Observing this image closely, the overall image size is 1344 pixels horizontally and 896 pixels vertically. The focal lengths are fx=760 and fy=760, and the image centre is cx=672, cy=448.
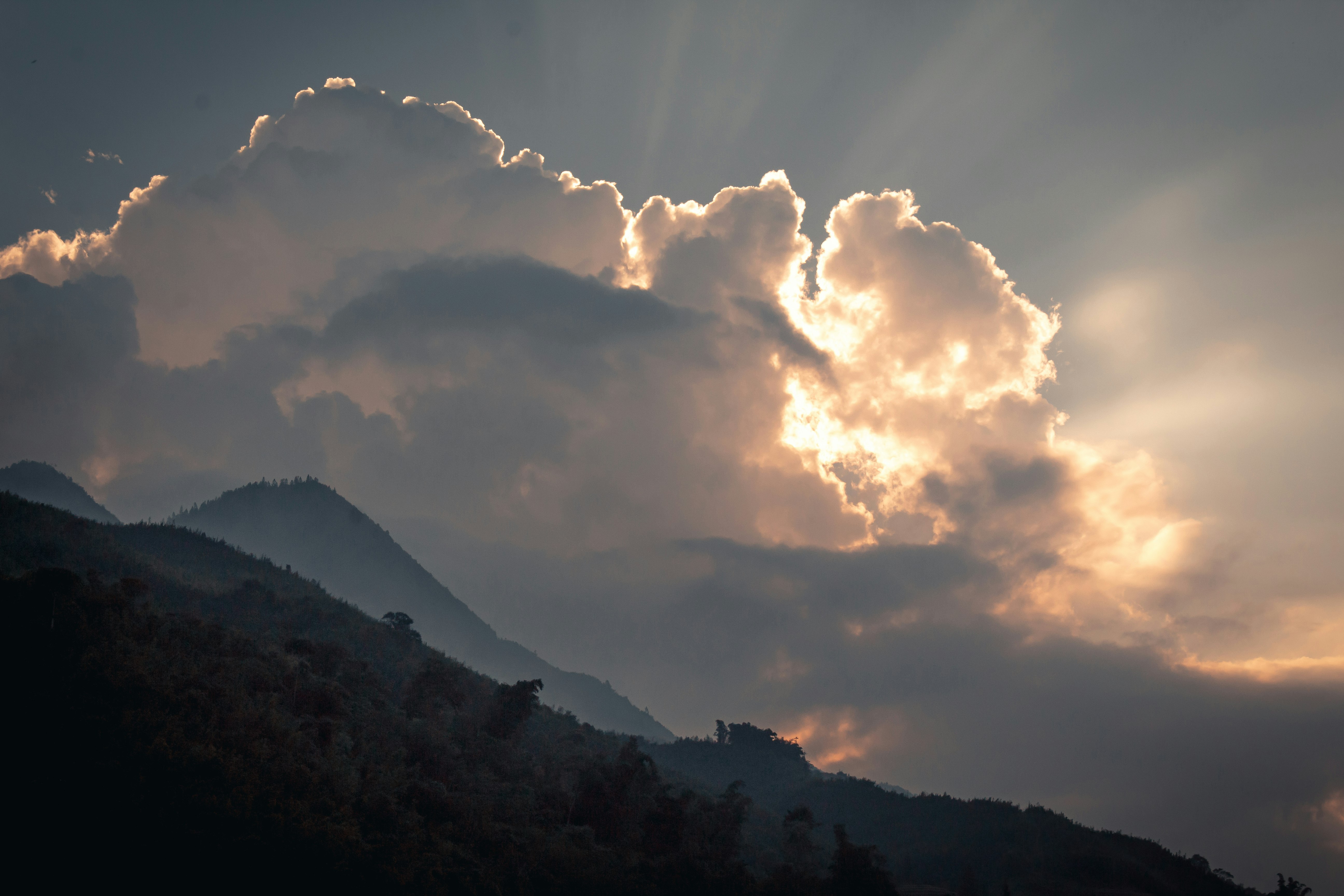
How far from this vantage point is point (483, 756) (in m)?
79.9

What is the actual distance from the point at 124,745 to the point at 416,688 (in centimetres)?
6301

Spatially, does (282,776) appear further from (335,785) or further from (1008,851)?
(1008,851)

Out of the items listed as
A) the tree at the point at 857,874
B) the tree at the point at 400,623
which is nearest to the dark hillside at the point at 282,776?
the tree at the point at 857,874

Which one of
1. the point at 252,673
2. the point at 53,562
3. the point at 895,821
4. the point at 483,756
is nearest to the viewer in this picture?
the point at 252,673

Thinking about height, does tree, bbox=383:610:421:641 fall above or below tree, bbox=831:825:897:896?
above

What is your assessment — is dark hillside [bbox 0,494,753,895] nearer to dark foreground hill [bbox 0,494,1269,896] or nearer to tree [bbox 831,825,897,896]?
dark foreground hill [bbox 0,494,1269,896]

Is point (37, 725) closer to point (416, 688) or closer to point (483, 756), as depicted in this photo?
point (483, 756)

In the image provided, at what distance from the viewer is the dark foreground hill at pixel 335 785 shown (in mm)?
31094

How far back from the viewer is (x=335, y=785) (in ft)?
141

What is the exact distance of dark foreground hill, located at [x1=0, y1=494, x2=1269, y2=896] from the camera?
102 ft

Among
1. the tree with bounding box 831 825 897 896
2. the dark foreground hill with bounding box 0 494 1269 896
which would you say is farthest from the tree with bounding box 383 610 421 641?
the tree with bounding box 831 825 897 896

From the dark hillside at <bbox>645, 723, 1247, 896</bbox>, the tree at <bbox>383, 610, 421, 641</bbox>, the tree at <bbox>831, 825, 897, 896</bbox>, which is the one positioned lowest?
the tree at <bbox>831, 825, 897, 896</bbox>

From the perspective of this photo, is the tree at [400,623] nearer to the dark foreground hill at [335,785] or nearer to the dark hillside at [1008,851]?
the dark foreground hill at [335,785]

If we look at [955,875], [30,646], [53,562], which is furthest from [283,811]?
[955,875]
